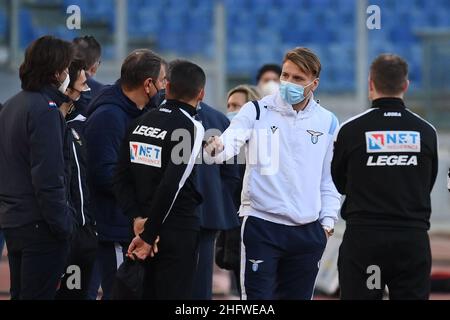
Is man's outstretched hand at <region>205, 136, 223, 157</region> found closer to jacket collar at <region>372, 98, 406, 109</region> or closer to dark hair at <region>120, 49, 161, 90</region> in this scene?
dark hair at <region>120, 49, 161, 90</region>

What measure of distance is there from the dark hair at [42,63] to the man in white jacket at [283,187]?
0.96 metres

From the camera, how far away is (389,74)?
5152 millimetres

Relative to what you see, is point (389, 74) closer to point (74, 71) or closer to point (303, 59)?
point (303, 59)

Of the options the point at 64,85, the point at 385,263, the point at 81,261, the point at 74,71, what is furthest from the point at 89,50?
the point at 385,263

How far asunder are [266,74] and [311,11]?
759cm

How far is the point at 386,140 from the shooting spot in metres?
5.09

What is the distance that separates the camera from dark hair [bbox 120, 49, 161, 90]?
19.8 ft

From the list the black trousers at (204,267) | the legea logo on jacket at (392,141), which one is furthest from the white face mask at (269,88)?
the legea logo on jacket at (392,141)

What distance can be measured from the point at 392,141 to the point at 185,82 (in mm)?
1136

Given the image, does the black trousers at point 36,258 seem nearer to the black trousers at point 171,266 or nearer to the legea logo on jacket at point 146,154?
the black trousers at point 171,266

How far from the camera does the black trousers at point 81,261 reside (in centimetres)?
584

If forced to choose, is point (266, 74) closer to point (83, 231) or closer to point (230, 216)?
point (230, 216)

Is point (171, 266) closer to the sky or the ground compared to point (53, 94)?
closer to the ground

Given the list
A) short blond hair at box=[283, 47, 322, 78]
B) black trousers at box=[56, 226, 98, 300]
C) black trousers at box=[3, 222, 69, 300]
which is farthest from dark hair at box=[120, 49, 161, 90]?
black trousers at box=[3, 222, 69, 300]
